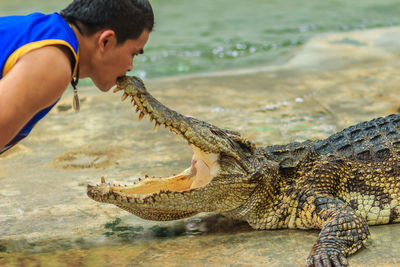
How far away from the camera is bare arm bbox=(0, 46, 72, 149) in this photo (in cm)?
218

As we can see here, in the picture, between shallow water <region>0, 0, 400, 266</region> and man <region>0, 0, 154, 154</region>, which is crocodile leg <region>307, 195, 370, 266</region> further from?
man <region>0, 0, 154, 154</region>

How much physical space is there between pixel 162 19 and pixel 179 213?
8775mm

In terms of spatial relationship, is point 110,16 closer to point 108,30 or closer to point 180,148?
point 108,30

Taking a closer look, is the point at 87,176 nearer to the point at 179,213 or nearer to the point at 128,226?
the point at 128,226

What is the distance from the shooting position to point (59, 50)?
93.6 inches

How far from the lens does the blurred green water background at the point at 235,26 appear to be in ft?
26.5

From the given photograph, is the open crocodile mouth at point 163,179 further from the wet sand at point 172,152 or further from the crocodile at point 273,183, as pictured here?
the wet sand at point 172,152

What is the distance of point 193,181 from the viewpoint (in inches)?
123

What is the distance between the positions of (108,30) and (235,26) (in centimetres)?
818

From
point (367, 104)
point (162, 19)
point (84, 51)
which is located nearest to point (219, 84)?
point (367, 104)

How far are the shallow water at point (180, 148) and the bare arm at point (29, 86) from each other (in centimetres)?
88

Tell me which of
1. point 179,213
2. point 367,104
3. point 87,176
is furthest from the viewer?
point 367,104

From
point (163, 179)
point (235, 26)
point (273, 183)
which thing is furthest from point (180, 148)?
point (235, 26)

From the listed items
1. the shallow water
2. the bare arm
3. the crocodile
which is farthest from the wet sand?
the bare arm
